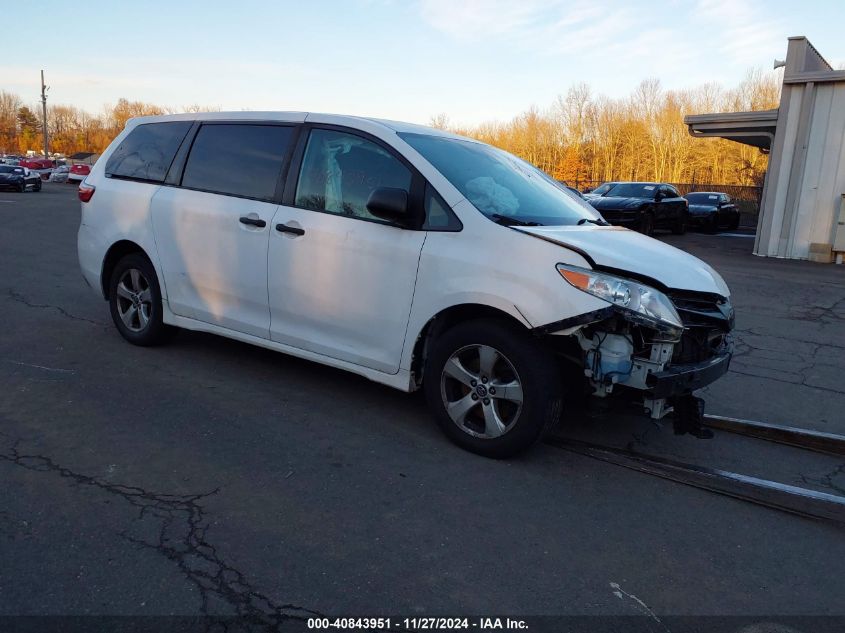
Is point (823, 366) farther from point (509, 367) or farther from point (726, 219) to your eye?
point (726, 219)

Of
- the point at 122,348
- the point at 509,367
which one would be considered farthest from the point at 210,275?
the point at 509,367

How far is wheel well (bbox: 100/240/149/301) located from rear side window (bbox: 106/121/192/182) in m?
0.57

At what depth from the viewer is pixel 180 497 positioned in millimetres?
3357

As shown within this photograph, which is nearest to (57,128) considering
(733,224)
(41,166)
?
(41,166)

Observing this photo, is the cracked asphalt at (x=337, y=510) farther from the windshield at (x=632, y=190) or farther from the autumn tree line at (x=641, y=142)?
the autumn tree line at (x=641, y=142)

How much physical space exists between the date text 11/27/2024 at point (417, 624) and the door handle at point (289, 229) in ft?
8.79

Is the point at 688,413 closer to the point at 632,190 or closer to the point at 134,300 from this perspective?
the point at 134,300

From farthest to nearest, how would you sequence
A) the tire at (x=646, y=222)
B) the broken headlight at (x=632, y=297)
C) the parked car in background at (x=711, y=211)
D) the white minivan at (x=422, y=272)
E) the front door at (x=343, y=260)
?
the parked car in background at (x=711, y=211), the tire at (x=646, y=222), the front door at (x=343, y=260), the white minivan at (x=422, y=272), the broken headlight at (x=632, y=297)

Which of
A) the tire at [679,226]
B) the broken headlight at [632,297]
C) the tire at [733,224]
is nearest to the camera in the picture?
the broken headlight at [632,297]

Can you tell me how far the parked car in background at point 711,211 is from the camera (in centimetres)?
2572

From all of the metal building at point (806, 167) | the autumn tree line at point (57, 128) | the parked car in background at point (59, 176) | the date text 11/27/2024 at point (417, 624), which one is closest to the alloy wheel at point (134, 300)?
the date text 11/27/2024 at point (417, 624)

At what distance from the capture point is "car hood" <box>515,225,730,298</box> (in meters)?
3.73

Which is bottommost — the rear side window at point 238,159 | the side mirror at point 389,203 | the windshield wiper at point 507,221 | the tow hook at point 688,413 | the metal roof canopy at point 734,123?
the tow hook at point 688,413

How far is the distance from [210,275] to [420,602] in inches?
128
